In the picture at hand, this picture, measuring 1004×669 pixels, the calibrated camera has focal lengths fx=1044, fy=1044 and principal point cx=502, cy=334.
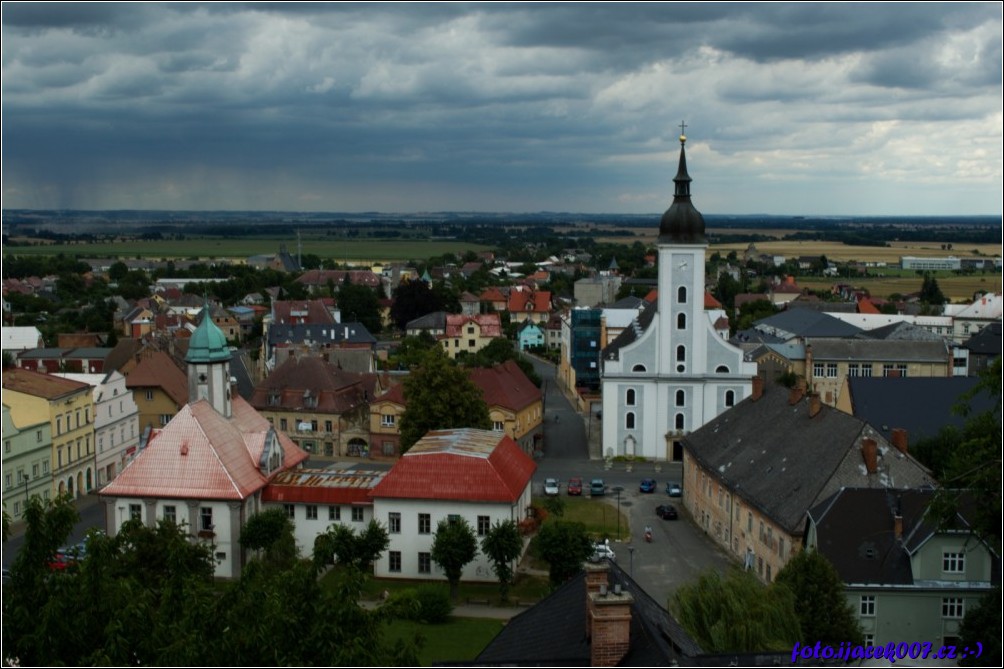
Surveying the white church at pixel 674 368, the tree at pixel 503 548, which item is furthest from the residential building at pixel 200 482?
the white church at pixel 674 368

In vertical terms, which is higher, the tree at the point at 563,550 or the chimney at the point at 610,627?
the chimney at the point at 610,627

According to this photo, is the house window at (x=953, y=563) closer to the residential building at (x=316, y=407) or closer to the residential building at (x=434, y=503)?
the residential building at (x=434, y=503)

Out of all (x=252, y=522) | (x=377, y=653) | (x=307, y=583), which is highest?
(x=307, y=583)

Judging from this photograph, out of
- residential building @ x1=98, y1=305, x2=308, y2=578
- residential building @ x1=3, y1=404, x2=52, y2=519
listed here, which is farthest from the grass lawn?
residential building @ x1=3, y1=404, x2=52, y2=519

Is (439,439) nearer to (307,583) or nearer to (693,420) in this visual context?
(693,420)

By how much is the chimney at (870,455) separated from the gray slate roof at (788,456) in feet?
0.52

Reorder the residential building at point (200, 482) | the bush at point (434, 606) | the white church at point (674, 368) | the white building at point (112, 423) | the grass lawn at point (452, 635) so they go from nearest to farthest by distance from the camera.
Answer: the grass lawn at point (452, 635) < the bush at point (434, 606) < the residential building at point (200, 482) < the white building at point (112, 423) < the white church at point (674, 368)

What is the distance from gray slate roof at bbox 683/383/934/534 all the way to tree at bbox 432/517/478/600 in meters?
10.4

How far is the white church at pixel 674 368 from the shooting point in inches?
2288

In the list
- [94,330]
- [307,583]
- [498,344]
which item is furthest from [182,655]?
[94,330]

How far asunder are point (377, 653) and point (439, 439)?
25380 mm

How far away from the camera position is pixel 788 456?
38844 millimetres

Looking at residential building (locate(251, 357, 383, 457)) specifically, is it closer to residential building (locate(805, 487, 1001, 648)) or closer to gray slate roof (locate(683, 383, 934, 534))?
→ gray slate roof (locate(683, 383, 934, 534))

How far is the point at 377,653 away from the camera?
1673cm
